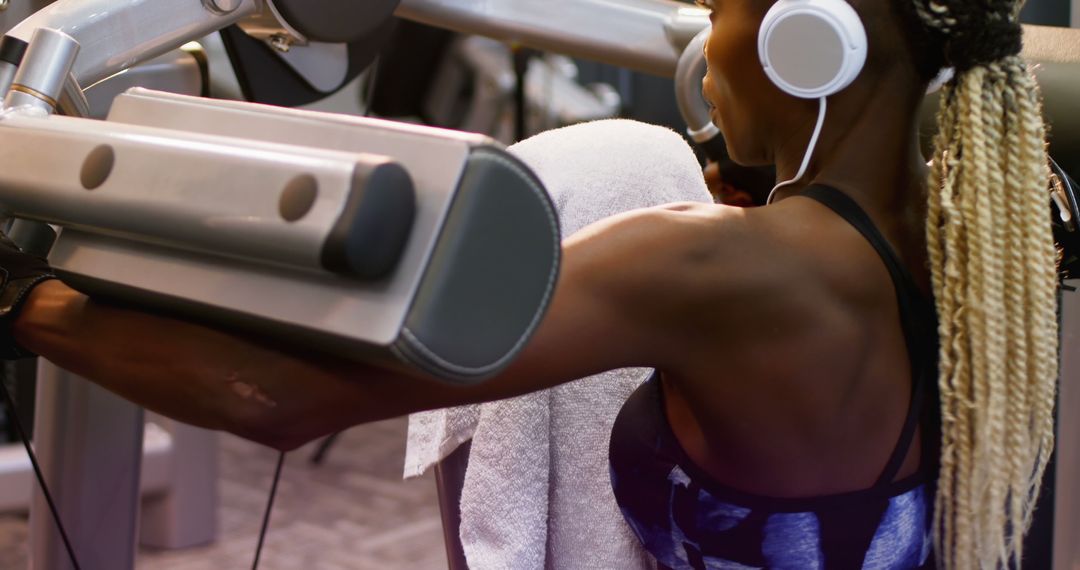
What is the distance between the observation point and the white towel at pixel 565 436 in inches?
41.1

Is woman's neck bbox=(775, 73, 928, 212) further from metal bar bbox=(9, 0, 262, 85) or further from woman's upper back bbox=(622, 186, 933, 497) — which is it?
metal bar bbox=(9, 0, 262, 85)

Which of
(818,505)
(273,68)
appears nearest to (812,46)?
(818,505)

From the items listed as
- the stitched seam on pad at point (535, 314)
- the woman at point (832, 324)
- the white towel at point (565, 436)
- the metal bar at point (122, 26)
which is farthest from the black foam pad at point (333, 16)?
the stitched seam on pad at point (535, 314)

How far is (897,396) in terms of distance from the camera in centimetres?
89

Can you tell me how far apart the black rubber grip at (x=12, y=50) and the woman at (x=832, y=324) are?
14 cm

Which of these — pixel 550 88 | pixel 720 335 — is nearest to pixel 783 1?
pixel 720 335

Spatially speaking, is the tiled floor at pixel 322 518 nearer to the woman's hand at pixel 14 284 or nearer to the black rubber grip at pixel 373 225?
the woman's hand at pixel 14 284

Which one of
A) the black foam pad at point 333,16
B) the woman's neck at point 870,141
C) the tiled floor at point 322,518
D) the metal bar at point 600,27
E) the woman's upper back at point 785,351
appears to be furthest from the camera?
the tiled floor at point 322,518

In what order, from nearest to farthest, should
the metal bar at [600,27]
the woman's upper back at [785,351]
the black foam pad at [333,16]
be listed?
the woman's upper back at [785,351]
the black foam pad at [333,16]
the metal bar at [600,27]

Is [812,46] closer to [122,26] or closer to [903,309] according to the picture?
[903,309]

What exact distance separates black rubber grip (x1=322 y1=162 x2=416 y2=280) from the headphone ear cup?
399mm

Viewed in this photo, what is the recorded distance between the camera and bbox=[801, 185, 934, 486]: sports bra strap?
0.87 metres

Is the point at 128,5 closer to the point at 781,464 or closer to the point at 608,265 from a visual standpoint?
the point at 608,265

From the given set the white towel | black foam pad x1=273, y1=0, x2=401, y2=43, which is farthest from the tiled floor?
black foam pad x1=273, y1=0, x2=401, y2=43
